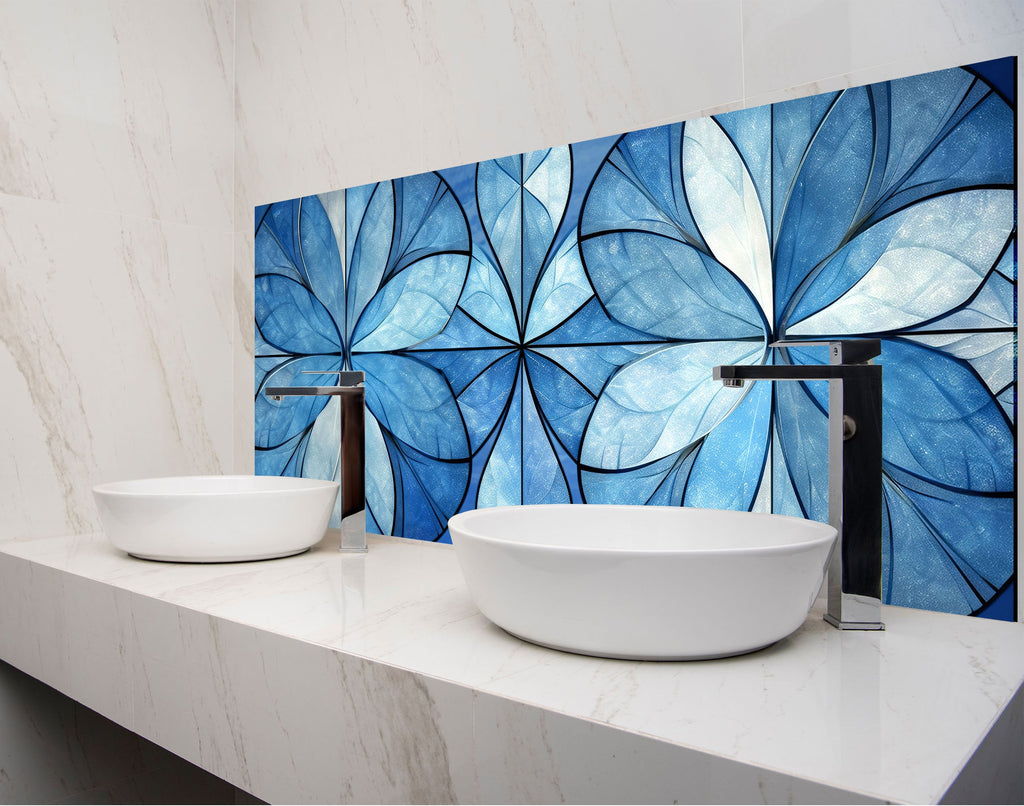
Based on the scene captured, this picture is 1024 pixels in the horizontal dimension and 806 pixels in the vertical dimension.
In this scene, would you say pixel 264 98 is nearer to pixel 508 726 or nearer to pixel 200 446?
pixel 200 446

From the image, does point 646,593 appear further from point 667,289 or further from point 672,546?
point 667,289

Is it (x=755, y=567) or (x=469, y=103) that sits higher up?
(x=469, y=103)

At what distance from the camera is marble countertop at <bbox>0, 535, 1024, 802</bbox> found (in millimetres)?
622

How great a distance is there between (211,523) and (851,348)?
101 cm

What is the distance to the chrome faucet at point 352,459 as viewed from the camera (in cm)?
144

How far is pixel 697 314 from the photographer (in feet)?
3.95

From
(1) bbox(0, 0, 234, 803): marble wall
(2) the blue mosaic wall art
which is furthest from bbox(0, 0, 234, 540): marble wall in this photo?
(2) the blue mosaic wall art

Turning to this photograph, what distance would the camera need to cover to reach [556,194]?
1353 mm

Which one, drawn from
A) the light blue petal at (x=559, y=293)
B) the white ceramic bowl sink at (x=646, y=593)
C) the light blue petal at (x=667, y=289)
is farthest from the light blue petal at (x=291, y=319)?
the white ceramic bowl sink at (x=646, y=593)

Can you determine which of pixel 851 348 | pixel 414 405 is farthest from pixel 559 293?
pixel 851 348

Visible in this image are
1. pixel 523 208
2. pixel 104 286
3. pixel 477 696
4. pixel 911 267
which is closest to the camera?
pixel 477 696

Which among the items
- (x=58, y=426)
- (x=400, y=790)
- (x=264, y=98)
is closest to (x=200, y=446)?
(x=58, y=426)

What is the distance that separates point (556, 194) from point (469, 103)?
0.92 ft

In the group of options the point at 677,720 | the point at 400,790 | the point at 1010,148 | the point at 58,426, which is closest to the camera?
the point at 677,720
